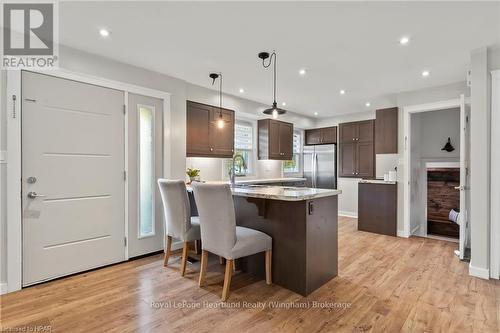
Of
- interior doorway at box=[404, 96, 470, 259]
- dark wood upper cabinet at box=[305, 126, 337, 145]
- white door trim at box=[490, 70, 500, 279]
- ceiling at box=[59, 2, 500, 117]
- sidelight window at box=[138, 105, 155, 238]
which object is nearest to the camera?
ceiling at box=[59, 2, 500, 117]

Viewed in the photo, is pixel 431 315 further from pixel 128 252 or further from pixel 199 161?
pixel 199 161

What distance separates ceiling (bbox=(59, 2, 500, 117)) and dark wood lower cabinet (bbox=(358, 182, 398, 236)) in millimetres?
1889

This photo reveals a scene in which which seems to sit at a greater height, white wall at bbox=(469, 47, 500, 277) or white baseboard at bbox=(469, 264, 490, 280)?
white wall at bbox=(469, 47, 500, 277)

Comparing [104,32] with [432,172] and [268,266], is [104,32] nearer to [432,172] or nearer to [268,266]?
[268,266]

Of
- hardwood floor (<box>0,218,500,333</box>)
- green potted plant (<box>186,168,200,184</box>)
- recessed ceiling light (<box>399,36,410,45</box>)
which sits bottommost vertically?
hardwood floor (<box>0,218,500,333</box>)

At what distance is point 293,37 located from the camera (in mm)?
2592

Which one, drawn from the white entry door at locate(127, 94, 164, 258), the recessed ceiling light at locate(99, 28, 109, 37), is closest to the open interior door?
the white entry door at locate(127, 94, 164, 258)

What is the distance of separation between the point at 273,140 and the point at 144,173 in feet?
9.13

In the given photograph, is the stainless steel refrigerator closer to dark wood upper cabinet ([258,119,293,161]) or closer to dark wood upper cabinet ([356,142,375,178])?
dark wood upper cabinet ([356,142,375,178])

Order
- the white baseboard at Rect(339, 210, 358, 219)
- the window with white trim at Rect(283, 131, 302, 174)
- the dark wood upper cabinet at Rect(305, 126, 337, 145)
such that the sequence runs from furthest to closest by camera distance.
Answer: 1. the window with white trim at Rect(283, 131, 302, 174)
2. the dark wood upper cabinet at Rect(305, 126, 337, 145)
3. the white baseboard at Rect(339, 210, 358, 219)

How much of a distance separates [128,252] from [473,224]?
4.11 metres

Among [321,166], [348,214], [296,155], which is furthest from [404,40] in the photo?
[348,214]

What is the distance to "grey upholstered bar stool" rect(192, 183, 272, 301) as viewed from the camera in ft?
7.63

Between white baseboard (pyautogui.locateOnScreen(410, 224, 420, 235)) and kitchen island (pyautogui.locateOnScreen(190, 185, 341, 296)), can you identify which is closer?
kitchen island (pyautogui.locateOnScreen(190, 185, 341, 296))
